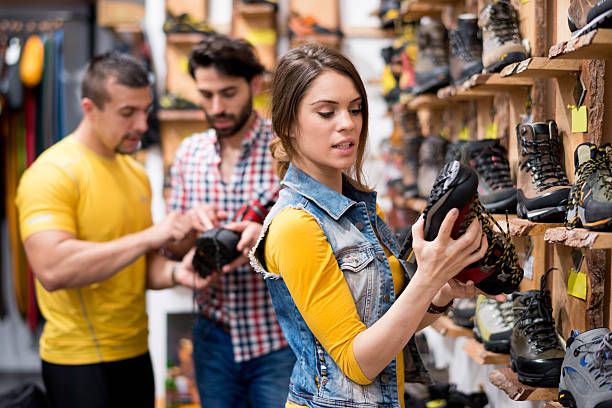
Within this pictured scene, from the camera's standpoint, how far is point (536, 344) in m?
1.68

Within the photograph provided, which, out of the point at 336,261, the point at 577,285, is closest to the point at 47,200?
the point at 336,261

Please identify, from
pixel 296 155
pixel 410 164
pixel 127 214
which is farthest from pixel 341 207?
pixel 410 164

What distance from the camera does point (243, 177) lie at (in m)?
2.24

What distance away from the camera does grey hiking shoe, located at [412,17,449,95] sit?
8.49 feet

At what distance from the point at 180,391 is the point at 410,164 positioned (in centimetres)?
222

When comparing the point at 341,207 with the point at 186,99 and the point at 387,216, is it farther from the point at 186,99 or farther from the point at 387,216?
the point at 186,99

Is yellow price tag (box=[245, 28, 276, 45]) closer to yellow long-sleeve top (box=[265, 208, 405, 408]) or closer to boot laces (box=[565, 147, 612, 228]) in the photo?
boot laces (box=[565, 147, 612, 228])

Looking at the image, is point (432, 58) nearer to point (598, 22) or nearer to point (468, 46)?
point (468, 46)

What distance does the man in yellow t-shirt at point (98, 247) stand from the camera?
2074 mm

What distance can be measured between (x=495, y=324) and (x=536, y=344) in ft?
1.02

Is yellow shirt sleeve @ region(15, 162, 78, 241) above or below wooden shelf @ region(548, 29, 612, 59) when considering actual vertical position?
below

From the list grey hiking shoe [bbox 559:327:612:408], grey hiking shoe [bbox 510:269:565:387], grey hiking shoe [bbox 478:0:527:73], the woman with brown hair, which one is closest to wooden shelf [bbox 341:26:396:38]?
grey hiking shoe [bbox 478:0:527:73]

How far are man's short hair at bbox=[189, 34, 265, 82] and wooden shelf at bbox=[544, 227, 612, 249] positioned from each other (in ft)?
4.07

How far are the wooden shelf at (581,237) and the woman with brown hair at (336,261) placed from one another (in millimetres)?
239
